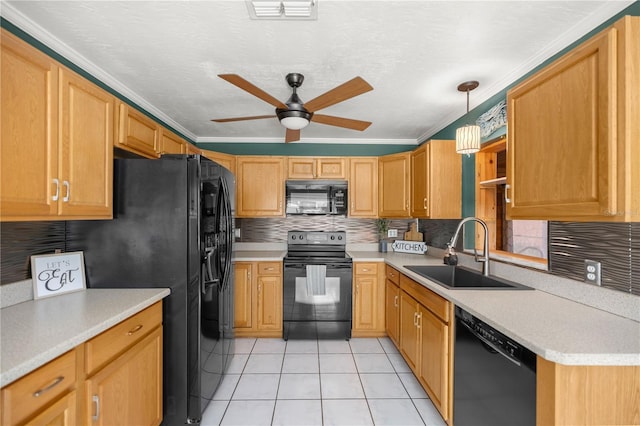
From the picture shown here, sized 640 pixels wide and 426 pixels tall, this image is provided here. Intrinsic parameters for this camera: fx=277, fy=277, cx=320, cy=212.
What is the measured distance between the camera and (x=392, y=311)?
2.85 meters

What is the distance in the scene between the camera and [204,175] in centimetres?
183

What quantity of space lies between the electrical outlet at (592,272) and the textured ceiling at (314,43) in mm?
1245

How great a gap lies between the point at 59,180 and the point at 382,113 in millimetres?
2546

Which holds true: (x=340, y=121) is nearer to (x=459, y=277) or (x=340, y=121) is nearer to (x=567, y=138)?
(x=567, y=138)


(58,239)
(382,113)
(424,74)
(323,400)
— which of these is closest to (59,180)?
(58,239)

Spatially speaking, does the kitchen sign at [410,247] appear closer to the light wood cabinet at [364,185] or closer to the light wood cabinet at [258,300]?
the light wood cabinet at [364,185]

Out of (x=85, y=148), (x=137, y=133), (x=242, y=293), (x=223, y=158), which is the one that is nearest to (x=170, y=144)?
(x=137, y=133)

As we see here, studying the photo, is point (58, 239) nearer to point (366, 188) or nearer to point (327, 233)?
point (327, 233)

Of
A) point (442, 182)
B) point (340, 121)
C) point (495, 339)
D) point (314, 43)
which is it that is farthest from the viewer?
point (442, 182)

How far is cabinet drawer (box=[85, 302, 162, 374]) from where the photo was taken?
1159 mm

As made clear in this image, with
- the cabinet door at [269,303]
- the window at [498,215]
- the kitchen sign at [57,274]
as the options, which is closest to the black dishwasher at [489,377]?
the window at [498,215]

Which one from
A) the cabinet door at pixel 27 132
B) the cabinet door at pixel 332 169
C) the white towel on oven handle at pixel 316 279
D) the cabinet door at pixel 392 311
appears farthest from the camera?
the cabinet door at pixel 332 169

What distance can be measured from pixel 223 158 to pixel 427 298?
265 centimetres

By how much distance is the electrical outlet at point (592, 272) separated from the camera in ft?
4.59
